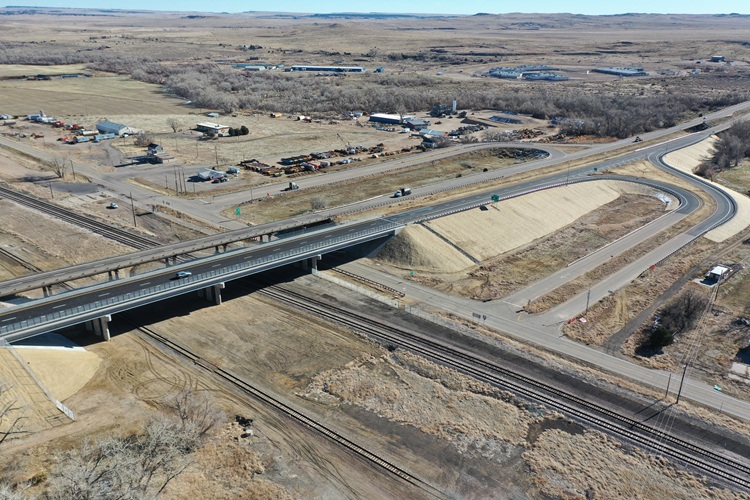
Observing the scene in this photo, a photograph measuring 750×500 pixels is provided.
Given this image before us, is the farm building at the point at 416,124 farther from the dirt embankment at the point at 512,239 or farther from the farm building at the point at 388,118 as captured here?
the dirt embankment at the point at 512,239

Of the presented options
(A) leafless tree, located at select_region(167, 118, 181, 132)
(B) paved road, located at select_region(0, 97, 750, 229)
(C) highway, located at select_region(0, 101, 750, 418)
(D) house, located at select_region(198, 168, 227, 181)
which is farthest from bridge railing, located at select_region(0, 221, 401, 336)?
(A) leafless tree, located at select_region(167, 118, 181, 132)

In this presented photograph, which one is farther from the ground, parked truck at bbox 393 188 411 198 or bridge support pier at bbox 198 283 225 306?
parked truck at bbox 393 188 411 198

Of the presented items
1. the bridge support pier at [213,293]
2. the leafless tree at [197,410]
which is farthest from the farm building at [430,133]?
the leafless tree at [197,410]

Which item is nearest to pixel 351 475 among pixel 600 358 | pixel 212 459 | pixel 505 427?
pixel 212 459

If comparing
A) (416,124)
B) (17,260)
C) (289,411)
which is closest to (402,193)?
(17,260)

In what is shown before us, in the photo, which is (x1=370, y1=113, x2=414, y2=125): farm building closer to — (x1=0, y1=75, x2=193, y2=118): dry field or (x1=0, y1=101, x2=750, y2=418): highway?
(x1=0, y1=75, x2=193, y2=118): dry field

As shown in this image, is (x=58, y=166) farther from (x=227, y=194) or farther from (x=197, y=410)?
(x=197, y=410)

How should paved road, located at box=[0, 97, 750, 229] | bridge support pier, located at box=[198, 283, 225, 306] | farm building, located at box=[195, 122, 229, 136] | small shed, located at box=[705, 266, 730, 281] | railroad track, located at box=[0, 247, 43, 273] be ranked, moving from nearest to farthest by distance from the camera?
bridge support pier, located at box=[198, 283, 225, 306], railroad track, located at box=[0, 247, 43, 273], small shed, located at box=[705, 266, 730, 281], paved road, located at box=[0, 97, 750, 229], farm building, located at box=[195, 122, 229, 136]
